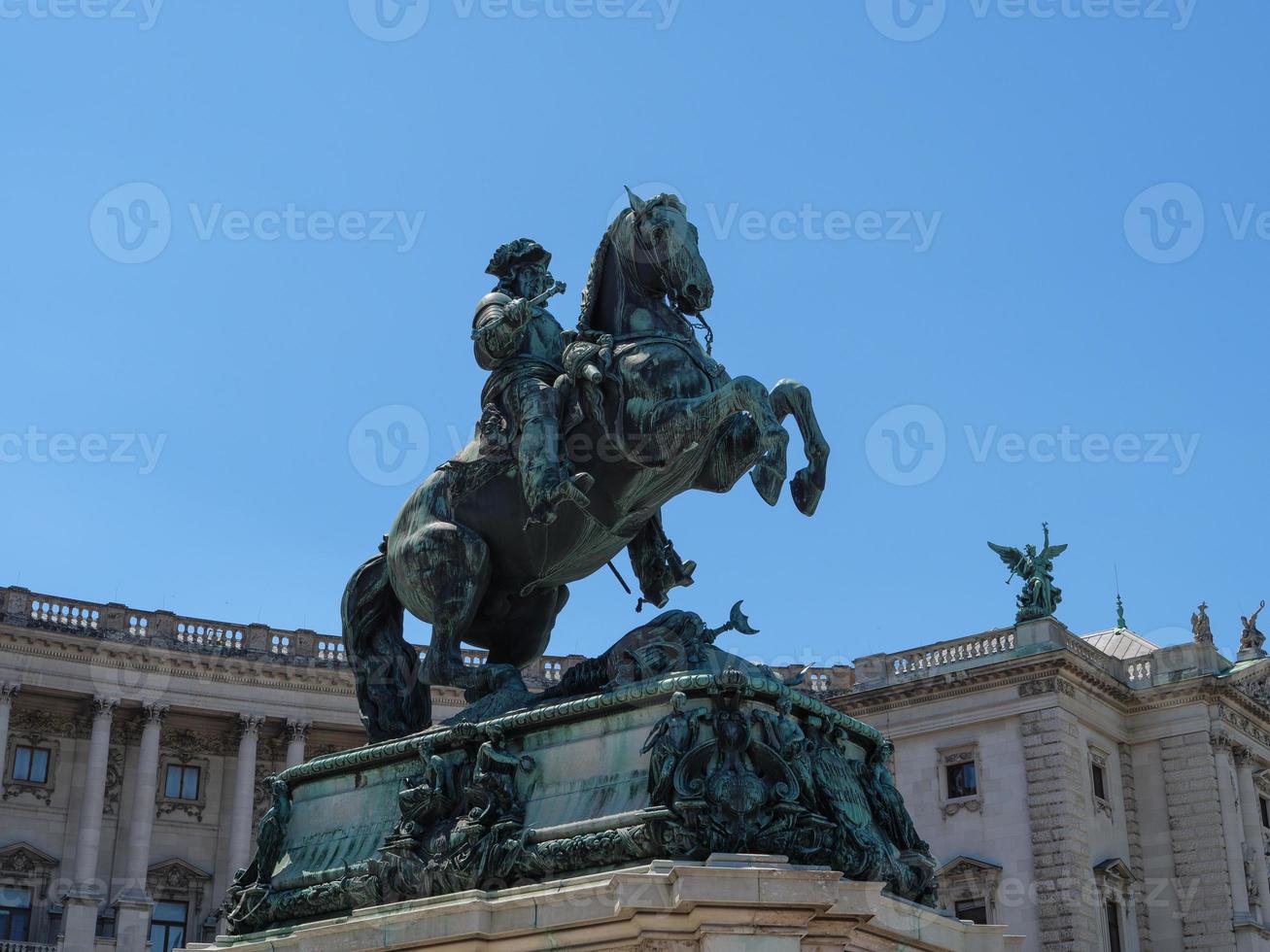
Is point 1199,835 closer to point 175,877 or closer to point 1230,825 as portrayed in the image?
point 1230,825

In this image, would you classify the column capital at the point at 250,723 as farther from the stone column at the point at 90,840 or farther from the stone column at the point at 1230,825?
the stone column at the point at 1230,825

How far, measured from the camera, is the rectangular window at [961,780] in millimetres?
53375

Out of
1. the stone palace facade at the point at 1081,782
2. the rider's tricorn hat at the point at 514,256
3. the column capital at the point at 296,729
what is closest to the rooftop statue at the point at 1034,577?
the stone palace facade at the point at 1081,782

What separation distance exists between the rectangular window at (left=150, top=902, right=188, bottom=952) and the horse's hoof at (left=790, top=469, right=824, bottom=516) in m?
50.8

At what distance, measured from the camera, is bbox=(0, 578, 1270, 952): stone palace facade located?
52031mm

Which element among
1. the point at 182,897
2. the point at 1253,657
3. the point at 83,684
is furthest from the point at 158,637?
the point at 1253,657

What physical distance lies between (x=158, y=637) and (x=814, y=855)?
52.0 m

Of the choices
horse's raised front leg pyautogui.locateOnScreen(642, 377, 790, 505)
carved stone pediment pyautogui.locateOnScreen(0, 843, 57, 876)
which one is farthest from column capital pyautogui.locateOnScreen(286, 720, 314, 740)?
horse's raised front leg pyautogui.locateOnScreen(642, 377, 790, 505)

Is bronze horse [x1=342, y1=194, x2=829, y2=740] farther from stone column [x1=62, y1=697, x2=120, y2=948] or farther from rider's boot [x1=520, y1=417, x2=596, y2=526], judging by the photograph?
stone column [x1=62, y1=697, x2=120, y2=948]

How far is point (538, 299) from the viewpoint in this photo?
985 cm

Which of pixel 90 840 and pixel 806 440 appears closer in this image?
pixel 806 440

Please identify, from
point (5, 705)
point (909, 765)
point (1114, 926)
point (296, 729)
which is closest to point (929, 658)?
point (909, 765)

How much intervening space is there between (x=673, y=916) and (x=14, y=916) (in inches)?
2046

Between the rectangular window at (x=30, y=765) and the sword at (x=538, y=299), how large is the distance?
168 feet
